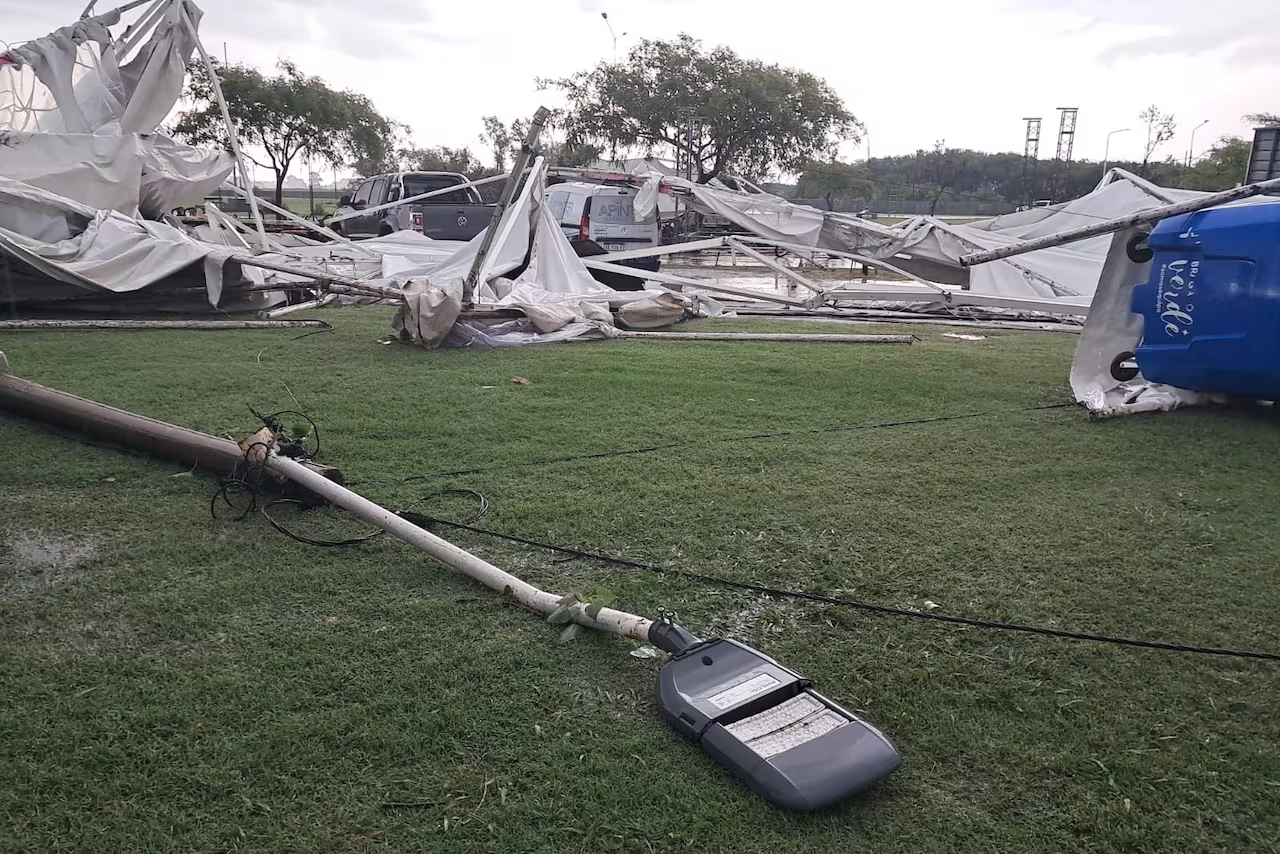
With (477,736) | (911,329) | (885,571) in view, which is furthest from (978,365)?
(477,736)

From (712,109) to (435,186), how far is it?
2218 cm

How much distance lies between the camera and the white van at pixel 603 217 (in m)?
13.6

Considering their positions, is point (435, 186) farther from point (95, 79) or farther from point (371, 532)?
point (371, 532)

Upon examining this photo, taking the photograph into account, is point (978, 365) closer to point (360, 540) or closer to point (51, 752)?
point (360, 540)

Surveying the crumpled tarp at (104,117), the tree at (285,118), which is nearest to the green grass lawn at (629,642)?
the crumpled tarp at (104,117)

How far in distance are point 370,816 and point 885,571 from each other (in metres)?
2.03

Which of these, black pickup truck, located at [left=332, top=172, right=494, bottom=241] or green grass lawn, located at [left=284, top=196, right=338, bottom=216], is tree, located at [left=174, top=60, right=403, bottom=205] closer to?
green grass lawn, located at [left=284, top=196, right=338, bottom=216]

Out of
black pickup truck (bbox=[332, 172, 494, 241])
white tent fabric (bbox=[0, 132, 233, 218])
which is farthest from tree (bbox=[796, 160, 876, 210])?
white tent fabric (bbox=[0, 132, 233, 218])

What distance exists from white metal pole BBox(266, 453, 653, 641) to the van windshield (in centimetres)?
1062

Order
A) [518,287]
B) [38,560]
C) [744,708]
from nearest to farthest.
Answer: [744,708]
[38,560]
[518,287]

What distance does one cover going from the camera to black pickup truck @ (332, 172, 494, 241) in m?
15.5

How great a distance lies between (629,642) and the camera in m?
2.72

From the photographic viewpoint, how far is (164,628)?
8.92ft

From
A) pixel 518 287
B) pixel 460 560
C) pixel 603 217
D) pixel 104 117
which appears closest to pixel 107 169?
pixel 104 117
